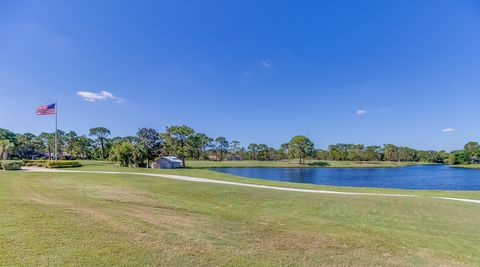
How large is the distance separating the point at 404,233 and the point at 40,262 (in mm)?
8031

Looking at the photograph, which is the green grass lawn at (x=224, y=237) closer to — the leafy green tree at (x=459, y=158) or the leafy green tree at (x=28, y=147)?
the leafy green tree at (x=28, y=147)

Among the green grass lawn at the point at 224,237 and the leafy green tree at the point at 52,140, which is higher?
the leafy green tree at the point at 52,140

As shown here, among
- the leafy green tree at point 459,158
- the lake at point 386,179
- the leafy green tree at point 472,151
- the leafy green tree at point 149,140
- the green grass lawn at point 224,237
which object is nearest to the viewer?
the green grass lawn at point 224,237

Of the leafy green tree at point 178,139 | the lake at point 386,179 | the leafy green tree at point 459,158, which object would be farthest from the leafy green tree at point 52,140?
the leafy green tree at point 459,158

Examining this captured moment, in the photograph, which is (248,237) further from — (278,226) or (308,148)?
(308,148)

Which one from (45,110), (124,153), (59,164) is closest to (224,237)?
(59,164)

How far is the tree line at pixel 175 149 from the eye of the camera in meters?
45.2

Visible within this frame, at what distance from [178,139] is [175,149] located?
245 centimetres

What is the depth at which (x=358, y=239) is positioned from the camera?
6.18 m

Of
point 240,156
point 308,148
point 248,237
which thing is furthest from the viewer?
point 240,156

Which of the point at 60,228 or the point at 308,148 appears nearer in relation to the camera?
the point at 60,228

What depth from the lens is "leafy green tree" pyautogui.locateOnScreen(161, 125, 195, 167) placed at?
56.7 m

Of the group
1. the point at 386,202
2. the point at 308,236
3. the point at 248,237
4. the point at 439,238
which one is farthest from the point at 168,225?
the point at 386,202

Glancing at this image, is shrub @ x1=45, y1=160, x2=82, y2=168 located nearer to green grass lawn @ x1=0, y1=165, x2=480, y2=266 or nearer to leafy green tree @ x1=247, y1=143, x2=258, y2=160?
green grass lawn @ x1=0, y1=165, x2=480, y2=266
